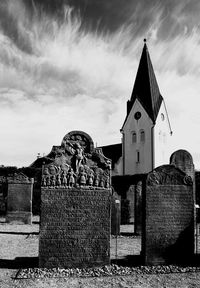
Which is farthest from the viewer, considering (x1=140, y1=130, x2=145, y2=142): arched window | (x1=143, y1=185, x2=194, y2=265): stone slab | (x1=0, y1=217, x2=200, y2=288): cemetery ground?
(x1=140, y1=130, x2=145, y2=142): arched window

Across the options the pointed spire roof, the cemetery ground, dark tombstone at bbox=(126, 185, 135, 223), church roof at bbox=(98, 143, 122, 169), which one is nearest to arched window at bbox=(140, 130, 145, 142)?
the pointed spire roof

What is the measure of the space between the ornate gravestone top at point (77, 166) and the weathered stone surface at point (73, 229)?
0.18m

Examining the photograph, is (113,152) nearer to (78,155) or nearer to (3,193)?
(3,193)

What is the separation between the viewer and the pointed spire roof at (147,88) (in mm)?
35562

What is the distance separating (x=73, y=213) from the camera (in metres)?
6.87

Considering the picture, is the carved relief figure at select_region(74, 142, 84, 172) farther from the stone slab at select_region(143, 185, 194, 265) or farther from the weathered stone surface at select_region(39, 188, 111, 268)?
the stone slab at select_region(143, 185, 194, 265)

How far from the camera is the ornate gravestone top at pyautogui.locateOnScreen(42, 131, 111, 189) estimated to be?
22.7 ft

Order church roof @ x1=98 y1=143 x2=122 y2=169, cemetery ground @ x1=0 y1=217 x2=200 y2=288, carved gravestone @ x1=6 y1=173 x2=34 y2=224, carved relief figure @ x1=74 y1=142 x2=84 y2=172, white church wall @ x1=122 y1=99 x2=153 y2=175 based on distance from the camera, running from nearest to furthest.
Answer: cemetery ground @ x1=0 y1=217 x2=200 y2=288
carved relief figure @ x1=74 y1=142 x2=84 y2=172
carved gravestone @ x1=6 y1=173 x2=34 y2=224
white church wall @ x1=122 y1=99 x2=153 y2=175
church roof @ x1=98 y1=143 x2=122 y2=169

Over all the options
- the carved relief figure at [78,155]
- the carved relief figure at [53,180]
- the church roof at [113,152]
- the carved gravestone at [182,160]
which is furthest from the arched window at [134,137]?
the carved relief figure at [53,180]

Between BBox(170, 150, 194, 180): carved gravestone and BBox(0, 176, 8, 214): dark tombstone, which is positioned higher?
BBox(170, 150, 194, 180): carved gravestone

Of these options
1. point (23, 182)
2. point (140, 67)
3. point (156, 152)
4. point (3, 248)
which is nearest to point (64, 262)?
point (3, 248)

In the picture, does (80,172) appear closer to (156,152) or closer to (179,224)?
(179,224)

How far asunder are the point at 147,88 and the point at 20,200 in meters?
24.0

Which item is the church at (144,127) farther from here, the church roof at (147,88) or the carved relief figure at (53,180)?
the carved relief figure at (53,180)
